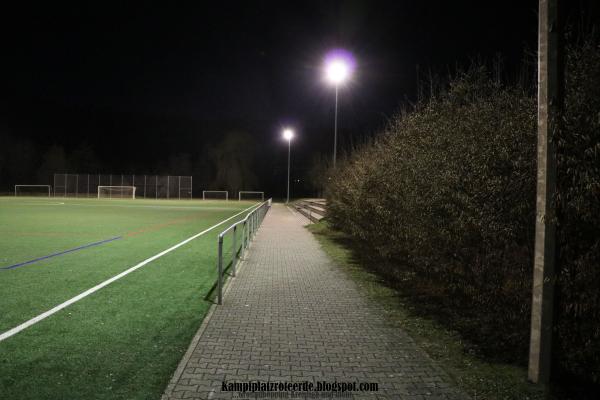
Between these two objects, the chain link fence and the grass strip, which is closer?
the grass strip

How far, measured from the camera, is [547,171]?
12.6ft

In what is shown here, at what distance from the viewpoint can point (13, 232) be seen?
16562mm

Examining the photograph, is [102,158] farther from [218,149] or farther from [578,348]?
[578,348]

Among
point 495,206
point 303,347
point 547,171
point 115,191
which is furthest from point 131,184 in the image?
point 547,171

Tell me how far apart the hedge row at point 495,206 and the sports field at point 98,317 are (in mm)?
3641

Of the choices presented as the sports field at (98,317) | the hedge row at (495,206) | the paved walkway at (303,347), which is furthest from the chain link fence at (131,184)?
the hedge row at (495,206)

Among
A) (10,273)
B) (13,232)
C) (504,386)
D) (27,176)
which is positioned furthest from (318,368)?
(27,176)

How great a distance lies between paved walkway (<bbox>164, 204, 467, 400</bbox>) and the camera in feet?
13.7

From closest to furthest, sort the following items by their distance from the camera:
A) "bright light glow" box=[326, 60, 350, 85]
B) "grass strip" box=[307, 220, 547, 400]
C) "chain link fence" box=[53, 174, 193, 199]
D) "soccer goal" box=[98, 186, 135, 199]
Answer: "grass strip" box=[307, 220, 547, 400] → "bright light glow" box=[326, 60, 350, 85] → "soccer goal" box=[98, 186, 135, 199] → "chain link fence" box=[53, 174, 193, 199]

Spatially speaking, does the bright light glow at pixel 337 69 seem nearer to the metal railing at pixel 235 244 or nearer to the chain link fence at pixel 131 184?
the metal railing at pixel 235 244

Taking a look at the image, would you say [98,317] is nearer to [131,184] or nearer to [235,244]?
[235,244]

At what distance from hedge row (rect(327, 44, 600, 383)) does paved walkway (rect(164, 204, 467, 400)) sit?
1.15 meters

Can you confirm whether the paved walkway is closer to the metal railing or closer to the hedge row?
the metal railing

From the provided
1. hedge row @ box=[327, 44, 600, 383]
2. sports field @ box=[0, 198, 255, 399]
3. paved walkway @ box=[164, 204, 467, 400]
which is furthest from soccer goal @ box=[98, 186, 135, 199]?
hedge row @ box=[327, 44, 600, 383]
